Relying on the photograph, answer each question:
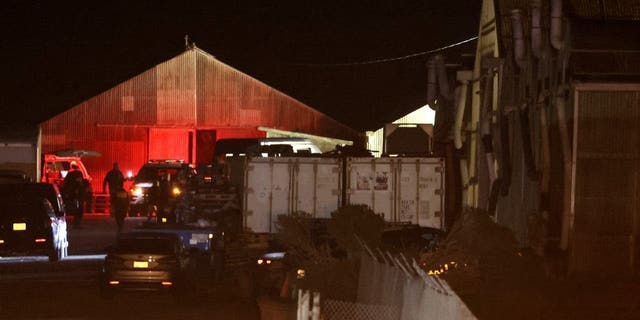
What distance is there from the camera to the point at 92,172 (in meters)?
59.0

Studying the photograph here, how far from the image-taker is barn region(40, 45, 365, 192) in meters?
59.5

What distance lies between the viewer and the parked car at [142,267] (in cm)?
2645

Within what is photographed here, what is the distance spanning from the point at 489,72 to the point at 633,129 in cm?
882

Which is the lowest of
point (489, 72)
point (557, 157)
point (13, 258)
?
point (13, 258)

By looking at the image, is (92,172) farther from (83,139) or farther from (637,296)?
(637,296)

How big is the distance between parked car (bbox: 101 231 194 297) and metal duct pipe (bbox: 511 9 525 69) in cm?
836

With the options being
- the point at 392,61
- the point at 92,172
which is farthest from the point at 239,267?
the point at 392,61

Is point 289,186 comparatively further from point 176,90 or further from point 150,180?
point 176,90

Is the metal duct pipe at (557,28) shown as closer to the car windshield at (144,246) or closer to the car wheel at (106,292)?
the car windshield at (144,246)

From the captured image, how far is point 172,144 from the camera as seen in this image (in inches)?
2344

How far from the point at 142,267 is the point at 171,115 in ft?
110

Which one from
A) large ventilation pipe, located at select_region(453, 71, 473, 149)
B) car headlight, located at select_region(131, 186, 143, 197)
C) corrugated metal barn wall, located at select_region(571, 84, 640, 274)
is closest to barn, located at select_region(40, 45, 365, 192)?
car headlight, located at select_region(131, 186, 143, 197)

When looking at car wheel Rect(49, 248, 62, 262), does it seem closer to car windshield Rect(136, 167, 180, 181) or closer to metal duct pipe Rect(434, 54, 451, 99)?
metal duct pipe Rect(434, 54, 451, 99)

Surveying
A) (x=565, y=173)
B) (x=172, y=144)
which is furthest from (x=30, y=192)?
(x=172, y=144)
